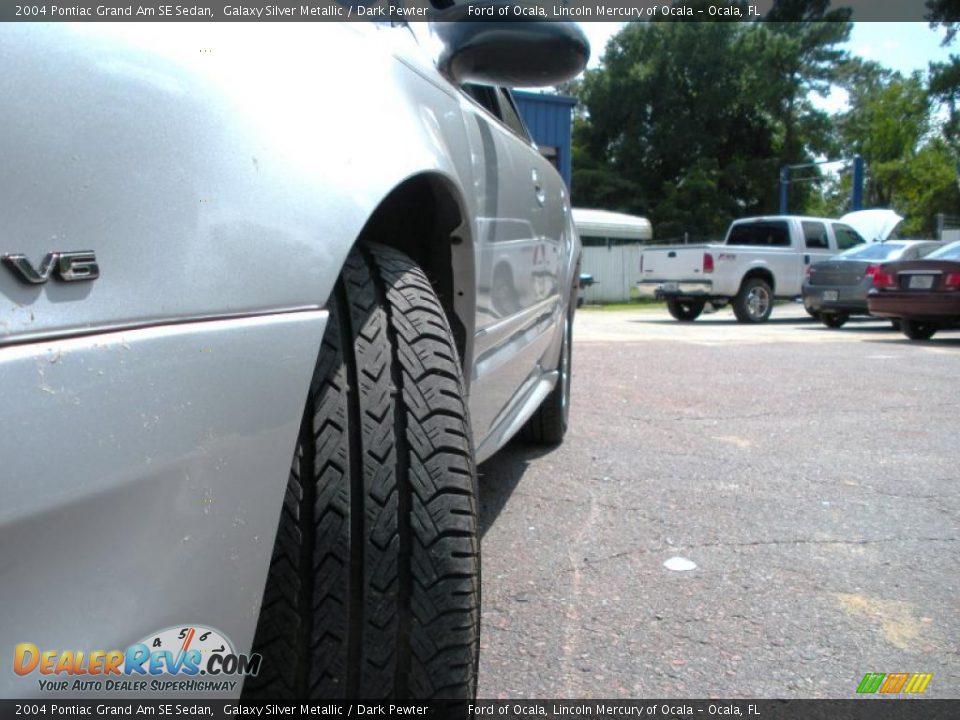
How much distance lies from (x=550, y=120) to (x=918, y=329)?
1003 cm

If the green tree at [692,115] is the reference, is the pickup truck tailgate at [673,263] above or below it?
below

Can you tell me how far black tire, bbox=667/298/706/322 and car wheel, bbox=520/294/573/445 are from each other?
11702 mm

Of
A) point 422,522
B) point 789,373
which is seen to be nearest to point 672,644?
point 422,522

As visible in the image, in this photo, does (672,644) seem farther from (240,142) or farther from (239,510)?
(240,142)

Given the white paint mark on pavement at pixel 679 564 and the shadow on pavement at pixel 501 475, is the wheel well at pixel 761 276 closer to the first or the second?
the shadow on pavement at pixel 501 475

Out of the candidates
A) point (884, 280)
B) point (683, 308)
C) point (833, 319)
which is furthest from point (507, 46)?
point (683, 308)

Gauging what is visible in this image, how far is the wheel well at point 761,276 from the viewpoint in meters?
15.5

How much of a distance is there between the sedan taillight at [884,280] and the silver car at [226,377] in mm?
10484

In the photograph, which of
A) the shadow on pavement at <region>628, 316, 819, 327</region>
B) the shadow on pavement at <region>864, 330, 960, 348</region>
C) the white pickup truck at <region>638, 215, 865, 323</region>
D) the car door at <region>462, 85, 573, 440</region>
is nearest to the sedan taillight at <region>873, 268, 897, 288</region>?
the shadow on pavement at <region>864, 330, 960, 348</region>

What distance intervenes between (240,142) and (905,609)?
2218 mm

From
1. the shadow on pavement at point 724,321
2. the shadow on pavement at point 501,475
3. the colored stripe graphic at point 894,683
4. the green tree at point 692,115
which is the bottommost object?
the shadow on pavement at point 724,321

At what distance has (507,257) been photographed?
260 cm

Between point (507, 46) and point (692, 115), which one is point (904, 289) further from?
point (692, 115)

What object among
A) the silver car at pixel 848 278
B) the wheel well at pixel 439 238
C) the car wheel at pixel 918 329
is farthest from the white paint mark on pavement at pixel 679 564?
the silver car at pixel 848 278
